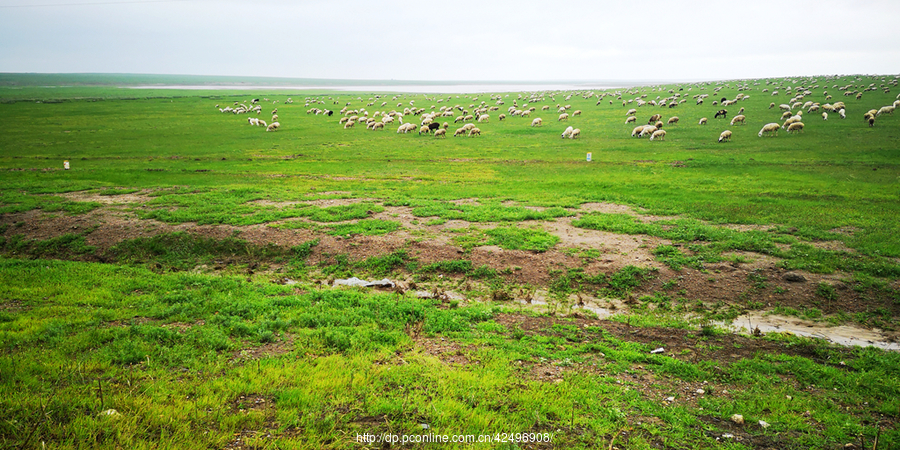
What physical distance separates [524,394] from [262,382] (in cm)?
377

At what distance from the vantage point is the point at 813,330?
8.88 m

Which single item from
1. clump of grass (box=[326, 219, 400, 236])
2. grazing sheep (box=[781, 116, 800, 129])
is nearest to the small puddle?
clump of grass (box=[326, 219, 400, 236])

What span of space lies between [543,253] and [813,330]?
6627mm

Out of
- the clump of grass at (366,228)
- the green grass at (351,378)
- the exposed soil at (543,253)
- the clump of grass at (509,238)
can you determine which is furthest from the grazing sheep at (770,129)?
the clump of grass at (366,228)

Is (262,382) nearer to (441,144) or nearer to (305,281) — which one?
(305,281)

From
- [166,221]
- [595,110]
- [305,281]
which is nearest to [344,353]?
[305,281]

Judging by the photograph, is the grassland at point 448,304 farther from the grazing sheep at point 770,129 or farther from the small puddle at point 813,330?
the grazing sheep at point 770,129

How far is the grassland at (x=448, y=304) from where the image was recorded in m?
5.16

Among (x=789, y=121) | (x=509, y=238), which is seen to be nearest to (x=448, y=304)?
(x=509, y=238)

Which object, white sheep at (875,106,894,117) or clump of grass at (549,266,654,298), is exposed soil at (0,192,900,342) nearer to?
clump of grass at (549,266,654,298)

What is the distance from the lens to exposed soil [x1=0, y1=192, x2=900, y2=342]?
10.3 metres

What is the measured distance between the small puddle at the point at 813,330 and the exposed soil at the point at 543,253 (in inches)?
24.6

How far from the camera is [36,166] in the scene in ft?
91.6

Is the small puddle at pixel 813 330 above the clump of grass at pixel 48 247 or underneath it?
underneath
